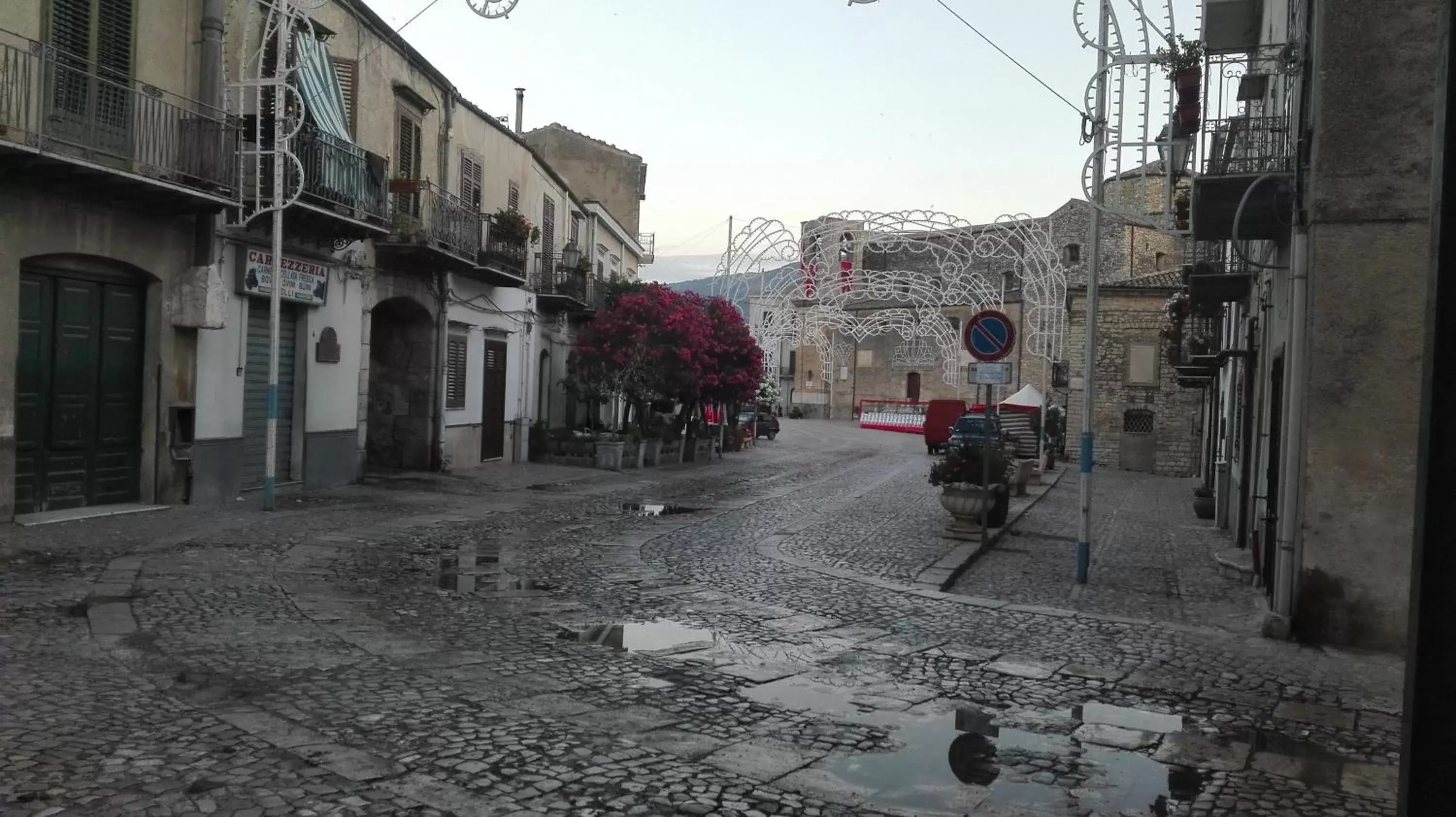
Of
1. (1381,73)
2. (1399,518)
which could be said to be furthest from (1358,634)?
(1381,73)

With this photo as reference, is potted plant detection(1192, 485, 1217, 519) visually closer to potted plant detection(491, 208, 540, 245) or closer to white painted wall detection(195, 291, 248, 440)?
potted plant detection(491, 208, 540, 245)

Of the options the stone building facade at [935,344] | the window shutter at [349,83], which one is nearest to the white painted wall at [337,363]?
the window shutter at [349,83]

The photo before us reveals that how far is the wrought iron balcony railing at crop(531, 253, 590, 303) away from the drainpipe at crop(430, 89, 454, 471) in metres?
5.37

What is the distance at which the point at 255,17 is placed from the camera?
1366cm

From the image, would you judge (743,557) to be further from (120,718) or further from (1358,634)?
(120,718)

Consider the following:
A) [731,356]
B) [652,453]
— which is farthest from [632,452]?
[731,356]

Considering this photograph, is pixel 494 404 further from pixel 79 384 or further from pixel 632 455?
pixel 79 384

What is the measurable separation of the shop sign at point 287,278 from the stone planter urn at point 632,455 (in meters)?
8.31

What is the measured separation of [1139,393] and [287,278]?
2351cm

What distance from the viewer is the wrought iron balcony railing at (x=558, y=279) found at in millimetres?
25719

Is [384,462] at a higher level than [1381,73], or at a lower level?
lower

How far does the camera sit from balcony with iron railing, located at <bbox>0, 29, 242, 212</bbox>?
10.4 meters

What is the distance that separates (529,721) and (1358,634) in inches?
222

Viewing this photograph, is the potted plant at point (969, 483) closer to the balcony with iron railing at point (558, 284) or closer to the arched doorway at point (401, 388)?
the arched doorway at point (401, 388)
